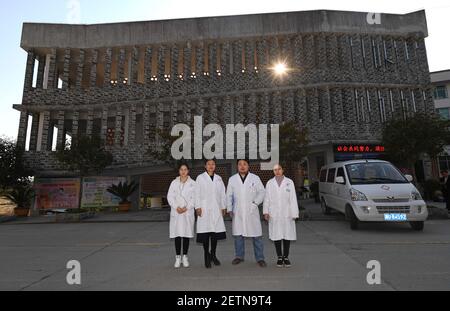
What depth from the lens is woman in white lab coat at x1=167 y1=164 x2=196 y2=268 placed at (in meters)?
4.79

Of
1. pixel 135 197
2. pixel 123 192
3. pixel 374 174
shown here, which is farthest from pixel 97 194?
pixel 374 174

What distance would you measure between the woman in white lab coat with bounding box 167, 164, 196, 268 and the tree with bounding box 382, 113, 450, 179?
11022mm

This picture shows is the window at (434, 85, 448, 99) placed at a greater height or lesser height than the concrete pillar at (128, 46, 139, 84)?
greater

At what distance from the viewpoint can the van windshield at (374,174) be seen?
7.79 metres

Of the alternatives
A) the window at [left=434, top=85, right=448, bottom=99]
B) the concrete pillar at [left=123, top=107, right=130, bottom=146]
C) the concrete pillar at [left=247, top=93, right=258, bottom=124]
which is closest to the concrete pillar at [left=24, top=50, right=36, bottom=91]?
the concrete pillar at [left=123, top=107, right=130, bottom=146]

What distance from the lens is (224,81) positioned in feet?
61.6

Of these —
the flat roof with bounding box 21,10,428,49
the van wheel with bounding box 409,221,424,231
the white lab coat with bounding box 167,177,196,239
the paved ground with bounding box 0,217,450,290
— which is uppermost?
the flat roof with bounding box 21,10,428,49

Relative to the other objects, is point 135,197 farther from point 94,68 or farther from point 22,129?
point 94,68

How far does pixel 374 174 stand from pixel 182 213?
6113 mm

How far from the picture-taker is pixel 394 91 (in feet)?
62.1

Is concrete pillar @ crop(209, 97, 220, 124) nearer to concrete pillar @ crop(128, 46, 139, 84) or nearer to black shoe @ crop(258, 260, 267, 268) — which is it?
concrete pillar @ crop(128, 46, 139, 84)

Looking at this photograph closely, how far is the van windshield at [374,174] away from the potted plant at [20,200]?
1759cm

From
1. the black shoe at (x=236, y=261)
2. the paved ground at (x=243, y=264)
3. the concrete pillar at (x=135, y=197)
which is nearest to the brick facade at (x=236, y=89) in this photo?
the concrete pillar at (x=135, y=197)

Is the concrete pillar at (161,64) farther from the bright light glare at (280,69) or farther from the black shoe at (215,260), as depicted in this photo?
the black shoe at (215,260)
